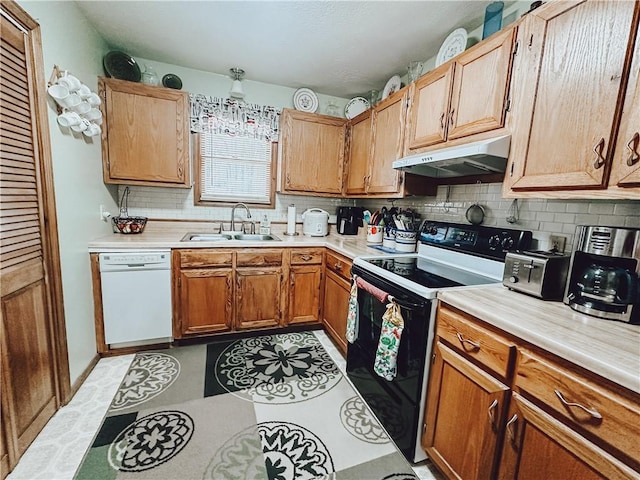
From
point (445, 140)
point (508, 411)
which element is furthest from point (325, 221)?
point (508, 411)

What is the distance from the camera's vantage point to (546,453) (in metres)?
0.84

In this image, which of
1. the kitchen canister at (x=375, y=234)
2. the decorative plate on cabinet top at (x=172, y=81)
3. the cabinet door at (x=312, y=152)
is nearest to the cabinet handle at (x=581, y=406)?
the kitchen canister at (x=375, y=234)

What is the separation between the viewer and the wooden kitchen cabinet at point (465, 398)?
39.1 inches

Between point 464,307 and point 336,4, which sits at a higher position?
point 336,4

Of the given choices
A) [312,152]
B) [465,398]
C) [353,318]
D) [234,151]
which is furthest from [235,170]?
[465,398]

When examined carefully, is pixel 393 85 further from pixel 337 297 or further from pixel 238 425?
pixel 238 425

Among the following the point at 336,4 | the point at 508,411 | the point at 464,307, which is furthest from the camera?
the point at 336,4

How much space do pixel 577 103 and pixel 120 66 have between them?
9.95 ft

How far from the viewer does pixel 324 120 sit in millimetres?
2824

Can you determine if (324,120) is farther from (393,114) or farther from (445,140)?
(445,140)

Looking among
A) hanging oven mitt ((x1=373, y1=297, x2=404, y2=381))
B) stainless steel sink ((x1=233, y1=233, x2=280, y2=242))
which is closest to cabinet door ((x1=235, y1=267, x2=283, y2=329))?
stainless steel sink ((x1=233, y1=233, x2=280, y2=242))

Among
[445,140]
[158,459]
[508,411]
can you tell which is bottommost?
[158,459]

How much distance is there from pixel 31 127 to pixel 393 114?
2240mm

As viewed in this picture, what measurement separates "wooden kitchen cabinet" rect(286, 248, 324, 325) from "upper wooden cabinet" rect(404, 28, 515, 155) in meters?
1.24
